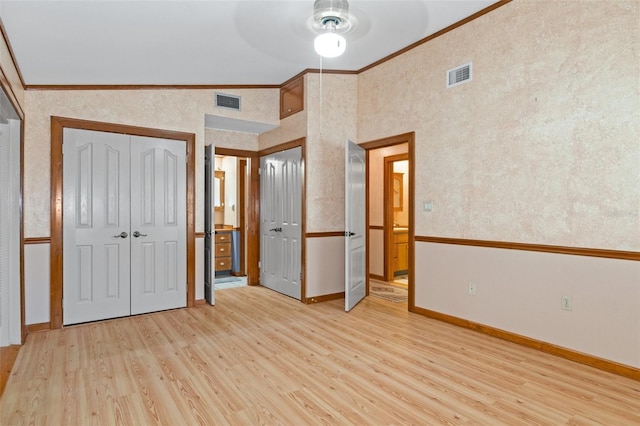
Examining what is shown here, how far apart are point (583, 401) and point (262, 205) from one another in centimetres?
454

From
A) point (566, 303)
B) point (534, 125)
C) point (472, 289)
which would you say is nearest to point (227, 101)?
point (534, 125)

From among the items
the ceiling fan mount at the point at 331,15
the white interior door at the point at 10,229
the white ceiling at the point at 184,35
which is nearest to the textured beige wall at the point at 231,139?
the white ceiling at the point at 184,35

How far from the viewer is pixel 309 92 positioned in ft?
15.9

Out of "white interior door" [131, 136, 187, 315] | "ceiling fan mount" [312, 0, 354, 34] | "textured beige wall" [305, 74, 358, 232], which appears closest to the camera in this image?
"ceiling fan mount" [312, 0, 354, 34]

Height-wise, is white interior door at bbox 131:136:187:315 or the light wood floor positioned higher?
white interior door at bbox 131:136:187:315

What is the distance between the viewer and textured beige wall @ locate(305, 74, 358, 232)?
16.0ft

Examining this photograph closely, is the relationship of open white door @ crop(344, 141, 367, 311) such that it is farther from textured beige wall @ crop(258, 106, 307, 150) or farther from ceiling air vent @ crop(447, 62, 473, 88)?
ceiling air vent @ crop(447, 62, 473, 88)

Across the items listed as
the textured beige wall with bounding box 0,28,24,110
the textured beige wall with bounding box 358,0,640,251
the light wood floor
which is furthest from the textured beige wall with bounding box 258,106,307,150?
the textured beige wall with bounding box 0,28,24,110

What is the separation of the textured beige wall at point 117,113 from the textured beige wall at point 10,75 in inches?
10.5

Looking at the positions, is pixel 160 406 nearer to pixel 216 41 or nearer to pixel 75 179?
pixel 75 179

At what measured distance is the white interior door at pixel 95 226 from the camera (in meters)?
3.94

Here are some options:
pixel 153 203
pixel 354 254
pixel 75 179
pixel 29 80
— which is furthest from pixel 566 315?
pixel 29 80

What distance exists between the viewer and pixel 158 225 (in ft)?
14.6

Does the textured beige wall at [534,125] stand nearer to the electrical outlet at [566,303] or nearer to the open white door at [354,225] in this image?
the electrical outlet at [566,303]
